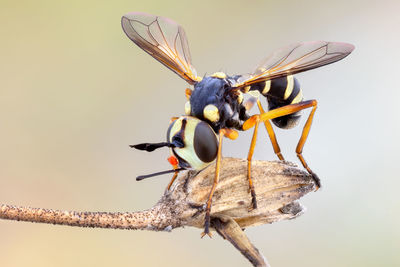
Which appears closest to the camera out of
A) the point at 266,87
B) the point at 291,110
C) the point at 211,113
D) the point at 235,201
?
the point at 235,201

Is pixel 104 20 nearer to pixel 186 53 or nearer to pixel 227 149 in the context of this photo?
pixel 186 53

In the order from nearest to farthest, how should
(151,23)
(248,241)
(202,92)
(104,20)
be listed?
(248,241) → (202,92) → (151,23) → (104,20)

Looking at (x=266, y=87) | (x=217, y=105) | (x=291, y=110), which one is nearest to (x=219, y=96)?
(x=217, y=105)

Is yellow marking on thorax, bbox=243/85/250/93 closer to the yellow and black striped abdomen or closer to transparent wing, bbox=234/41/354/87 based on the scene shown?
transparent wing, bbox=234/41/354/87

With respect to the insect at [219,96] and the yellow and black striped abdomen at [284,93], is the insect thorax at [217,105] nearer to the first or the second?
the insect at [219,96]

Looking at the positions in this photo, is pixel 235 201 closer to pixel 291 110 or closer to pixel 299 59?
pixel 291 110

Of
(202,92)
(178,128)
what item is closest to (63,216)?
(178,128)

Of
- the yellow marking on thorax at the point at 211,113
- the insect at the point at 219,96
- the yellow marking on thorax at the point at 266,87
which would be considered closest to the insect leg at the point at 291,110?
the insect at the point at 219,96
